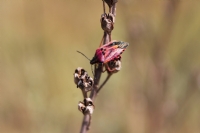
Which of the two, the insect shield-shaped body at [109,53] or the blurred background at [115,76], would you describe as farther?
the blurred background at [115,76]

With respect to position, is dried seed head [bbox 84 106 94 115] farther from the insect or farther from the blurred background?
the blurred background

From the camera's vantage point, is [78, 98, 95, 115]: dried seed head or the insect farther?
the insect

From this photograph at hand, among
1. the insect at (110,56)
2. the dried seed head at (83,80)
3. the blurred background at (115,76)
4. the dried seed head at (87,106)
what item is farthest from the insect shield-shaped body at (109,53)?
the blurred background at (115,76)

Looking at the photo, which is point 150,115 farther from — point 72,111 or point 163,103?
point 72,111

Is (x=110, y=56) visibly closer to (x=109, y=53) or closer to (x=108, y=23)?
(x=109, y=53)

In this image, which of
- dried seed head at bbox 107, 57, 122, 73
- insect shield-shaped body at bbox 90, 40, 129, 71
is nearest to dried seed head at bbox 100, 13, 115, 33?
insect shield-shaped body at bbox 90, 40, 129, 71

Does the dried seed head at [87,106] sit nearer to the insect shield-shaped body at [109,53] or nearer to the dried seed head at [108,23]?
the insect shield-shaped body at [109,53]

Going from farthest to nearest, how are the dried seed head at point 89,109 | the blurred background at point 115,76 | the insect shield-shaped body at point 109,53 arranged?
the blurred background at point 115,76 → the insect shield-shaped body at point 109,53 → the dried seed head at point 89,109

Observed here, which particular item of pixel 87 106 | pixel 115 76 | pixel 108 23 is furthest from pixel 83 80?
pixel 115 76

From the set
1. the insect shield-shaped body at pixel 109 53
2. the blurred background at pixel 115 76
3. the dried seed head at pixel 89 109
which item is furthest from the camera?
the blurred background at pixel 115 76
